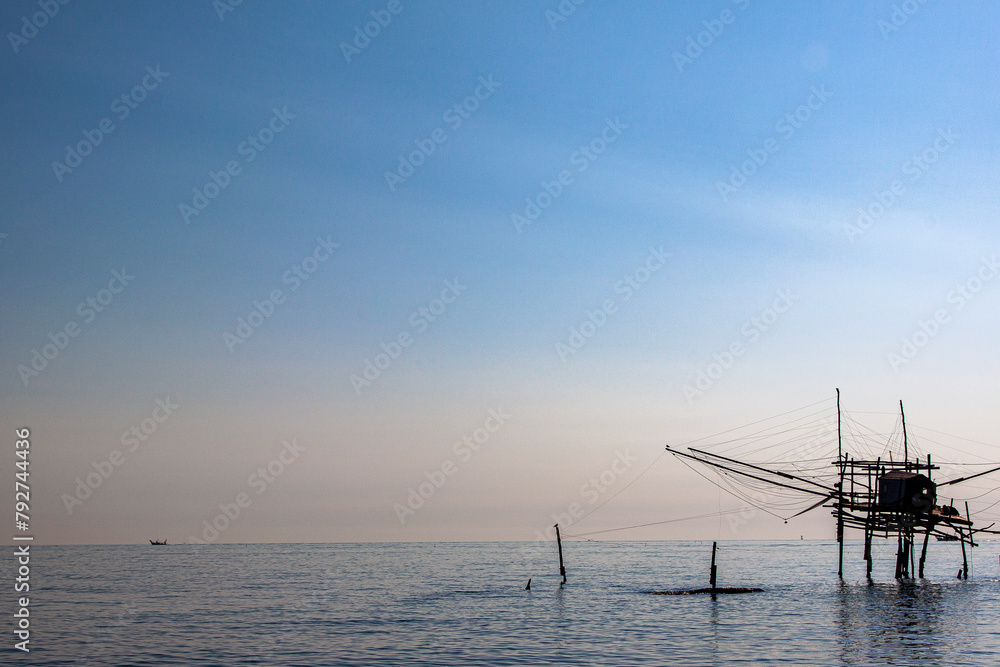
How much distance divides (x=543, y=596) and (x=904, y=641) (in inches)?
1460

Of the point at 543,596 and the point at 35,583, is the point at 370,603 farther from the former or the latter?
the point at 35,583

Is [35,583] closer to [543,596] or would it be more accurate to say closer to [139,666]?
[543,596]

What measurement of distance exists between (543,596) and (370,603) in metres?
15.1

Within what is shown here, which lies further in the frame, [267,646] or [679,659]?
[267,646]

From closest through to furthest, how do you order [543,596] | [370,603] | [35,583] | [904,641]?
[904,641] < [370,603] < [543,596] < [35,583]

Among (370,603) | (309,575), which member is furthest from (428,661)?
(309,575)

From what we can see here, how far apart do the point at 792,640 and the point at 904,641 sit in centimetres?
502

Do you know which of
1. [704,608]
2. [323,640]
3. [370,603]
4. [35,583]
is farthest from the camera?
[35,583]

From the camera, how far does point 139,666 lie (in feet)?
119

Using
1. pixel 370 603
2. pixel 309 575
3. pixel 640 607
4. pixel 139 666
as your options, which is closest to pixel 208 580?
pixel 309 575

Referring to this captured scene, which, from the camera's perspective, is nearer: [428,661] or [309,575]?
[428,661]

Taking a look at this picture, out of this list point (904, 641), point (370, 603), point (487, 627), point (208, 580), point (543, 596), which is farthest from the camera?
point (208, 580)

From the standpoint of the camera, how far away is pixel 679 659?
3625cm

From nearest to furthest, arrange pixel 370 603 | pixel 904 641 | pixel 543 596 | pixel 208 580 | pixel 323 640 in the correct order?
pixel 904 641
pixel 323 640
pixel 370 603
pixel 543 596
pixel 208 580
